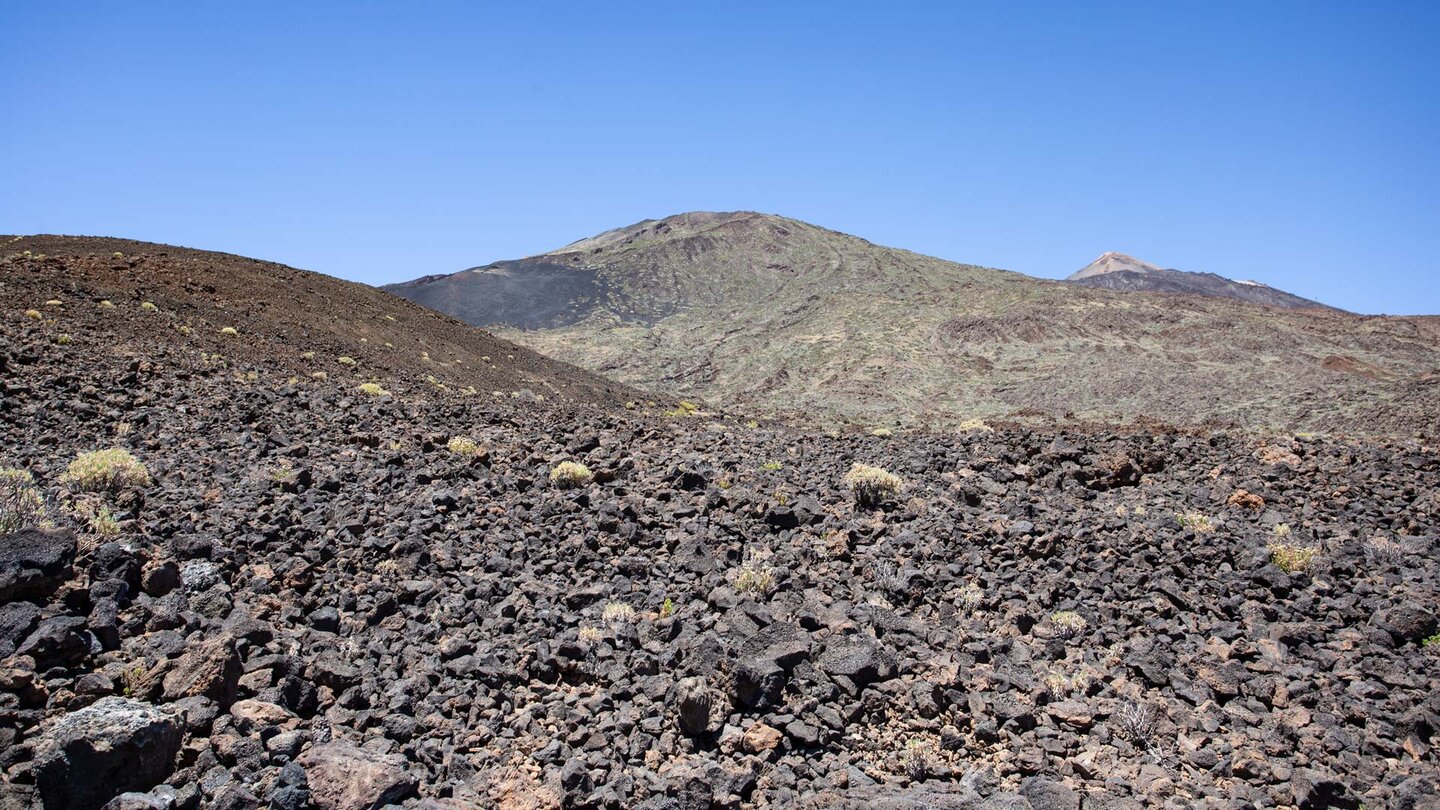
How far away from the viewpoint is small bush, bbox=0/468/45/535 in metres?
5.18

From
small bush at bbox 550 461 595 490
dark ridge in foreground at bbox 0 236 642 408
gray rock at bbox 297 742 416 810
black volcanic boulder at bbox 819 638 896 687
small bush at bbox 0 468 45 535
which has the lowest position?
gray rock at bbox 297 742 416 810

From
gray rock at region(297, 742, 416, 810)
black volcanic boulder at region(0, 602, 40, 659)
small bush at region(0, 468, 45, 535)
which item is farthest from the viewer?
small bush at region(0, 468, 45, 535)

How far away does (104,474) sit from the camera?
6477mm

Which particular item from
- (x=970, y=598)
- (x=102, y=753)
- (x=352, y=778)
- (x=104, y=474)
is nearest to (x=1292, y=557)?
(x=970, y=598)

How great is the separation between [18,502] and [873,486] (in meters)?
6.97

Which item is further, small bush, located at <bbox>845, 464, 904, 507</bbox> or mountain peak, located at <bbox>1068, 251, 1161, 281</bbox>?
mountain peak, located at <bbox>1068, 251, 1161, 281</bbox>

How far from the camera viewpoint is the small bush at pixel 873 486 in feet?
26.1

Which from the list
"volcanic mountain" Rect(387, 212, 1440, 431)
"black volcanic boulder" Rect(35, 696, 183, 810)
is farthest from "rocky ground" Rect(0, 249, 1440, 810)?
"volcanic mountain" Rect(387, 212, 1440, 431)

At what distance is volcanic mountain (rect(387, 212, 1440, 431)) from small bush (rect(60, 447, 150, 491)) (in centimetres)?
2246

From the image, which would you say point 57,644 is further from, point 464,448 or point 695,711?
point 464,448

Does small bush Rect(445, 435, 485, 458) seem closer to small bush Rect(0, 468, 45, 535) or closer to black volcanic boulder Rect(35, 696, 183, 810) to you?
small bush Rect(0, 468, 45, 535)

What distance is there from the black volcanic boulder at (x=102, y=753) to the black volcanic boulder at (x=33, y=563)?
1267mm

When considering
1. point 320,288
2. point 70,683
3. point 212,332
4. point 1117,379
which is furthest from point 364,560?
point 1117,379

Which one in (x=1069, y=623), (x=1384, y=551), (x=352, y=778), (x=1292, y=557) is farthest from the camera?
(x=1384, y=551)
